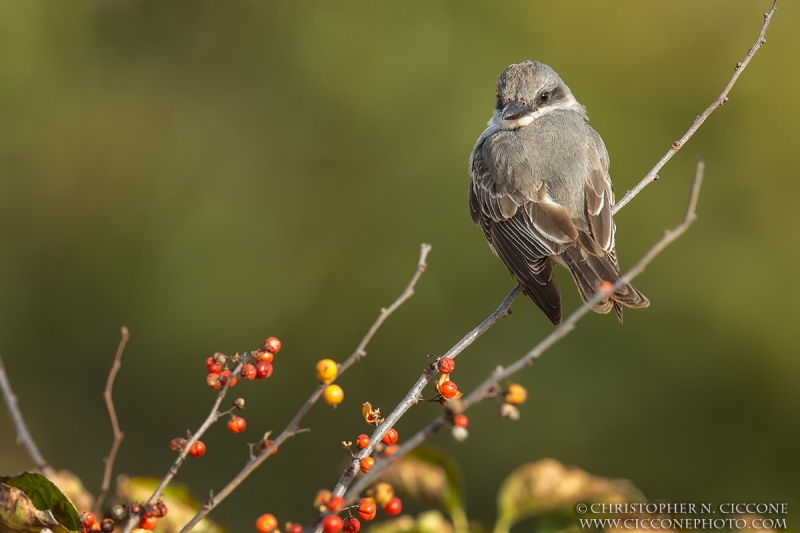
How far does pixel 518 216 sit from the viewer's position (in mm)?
4617

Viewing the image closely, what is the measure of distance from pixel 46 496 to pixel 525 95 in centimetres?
362

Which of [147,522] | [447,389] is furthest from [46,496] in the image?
[447,389]

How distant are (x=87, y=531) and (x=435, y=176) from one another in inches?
267

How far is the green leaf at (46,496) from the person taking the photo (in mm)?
2039

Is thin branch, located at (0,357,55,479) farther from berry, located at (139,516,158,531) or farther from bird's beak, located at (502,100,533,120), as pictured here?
bird's beak, located at (502,100,533,120)

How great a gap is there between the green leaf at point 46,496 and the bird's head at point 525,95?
3.46 meters

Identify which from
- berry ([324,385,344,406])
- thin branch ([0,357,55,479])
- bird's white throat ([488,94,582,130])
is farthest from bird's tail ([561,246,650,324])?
thin branch ([0,357,55,479])

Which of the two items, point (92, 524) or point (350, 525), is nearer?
point (92, 524)

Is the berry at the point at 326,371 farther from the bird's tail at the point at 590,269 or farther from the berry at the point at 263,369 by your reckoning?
the bird's tail at the point at 590,269

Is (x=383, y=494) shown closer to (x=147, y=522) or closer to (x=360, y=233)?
(x=147, y=522)

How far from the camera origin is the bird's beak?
16.0 ft

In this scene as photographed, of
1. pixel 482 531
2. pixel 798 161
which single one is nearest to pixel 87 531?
pixel 482 531

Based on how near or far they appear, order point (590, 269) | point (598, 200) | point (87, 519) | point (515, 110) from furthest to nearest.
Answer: point (515, 110)
point (598, 200)
point (590, 269)
point (87, 519)

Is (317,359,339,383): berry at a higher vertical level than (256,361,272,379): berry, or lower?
lower
